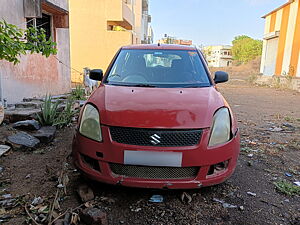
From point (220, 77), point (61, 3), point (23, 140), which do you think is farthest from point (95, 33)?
point (220, 77)

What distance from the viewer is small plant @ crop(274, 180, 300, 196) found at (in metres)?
2.62

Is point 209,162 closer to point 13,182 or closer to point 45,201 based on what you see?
point 45,201

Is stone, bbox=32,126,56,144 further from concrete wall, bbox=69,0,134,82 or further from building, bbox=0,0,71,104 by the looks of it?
concrete wall, bbox=69,0,134,82

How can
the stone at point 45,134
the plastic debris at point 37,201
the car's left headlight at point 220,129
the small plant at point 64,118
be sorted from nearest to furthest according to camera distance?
1. the car's left headlight at point 220,129
2. the plastic debris at point 37,201
3. the stone at point 45,134
4. the small plant at point 64,118

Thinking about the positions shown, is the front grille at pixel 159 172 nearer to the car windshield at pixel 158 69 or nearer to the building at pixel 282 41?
the car windshield at pixel 158 69

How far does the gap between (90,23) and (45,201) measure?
13.8 meters

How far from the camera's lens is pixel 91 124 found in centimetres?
234

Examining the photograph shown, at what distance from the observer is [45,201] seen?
7.72ft

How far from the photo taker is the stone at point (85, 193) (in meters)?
2.35

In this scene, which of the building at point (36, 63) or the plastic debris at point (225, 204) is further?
the building at point (36, 63)

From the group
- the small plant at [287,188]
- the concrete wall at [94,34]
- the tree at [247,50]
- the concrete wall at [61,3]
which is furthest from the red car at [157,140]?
the tree at [247,50]

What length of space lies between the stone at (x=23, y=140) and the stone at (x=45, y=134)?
0.08 m

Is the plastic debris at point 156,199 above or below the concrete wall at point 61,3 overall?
below

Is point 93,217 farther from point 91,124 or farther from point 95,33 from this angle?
point 95,33
